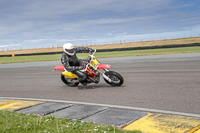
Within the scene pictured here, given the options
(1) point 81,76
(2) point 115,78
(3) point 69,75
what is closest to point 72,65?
(3) point 69,75

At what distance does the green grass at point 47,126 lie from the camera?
4419 millimetres

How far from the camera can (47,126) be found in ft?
15.7

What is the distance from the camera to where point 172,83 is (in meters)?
9.03

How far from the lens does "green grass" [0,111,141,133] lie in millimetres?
4419

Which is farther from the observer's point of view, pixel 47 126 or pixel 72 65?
pixel 72 65

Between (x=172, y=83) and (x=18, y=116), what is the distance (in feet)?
18.9

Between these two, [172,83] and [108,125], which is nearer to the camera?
[108,125]

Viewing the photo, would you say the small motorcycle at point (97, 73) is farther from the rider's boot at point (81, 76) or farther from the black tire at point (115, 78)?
the rider's boot at point (81, 76)

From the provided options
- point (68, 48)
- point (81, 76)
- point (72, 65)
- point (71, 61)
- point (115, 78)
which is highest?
point (68, 48)

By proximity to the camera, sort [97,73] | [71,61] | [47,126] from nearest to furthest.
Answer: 1. [47,126]
2. [97,73]
3. [71,61]

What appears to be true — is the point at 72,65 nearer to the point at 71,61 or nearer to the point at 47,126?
the point at 71,61

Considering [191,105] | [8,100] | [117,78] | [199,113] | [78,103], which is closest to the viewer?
[199,113]

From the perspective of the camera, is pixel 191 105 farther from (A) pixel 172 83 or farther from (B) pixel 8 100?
(B) pixel 8 100

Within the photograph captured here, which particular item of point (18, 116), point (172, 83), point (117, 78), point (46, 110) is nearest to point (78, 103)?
point (46, 110)
